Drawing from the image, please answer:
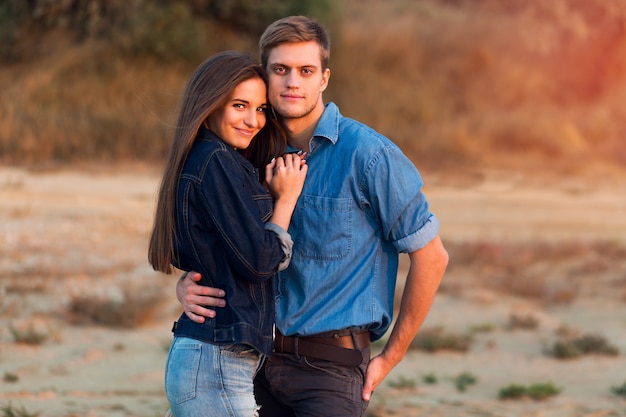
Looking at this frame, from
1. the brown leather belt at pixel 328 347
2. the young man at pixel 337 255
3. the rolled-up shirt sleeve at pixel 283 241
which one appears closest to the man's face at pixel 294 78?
the young man at pixel 337 255

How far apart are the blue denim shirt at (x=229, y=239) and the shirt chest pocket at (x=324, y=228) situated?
207 millimetres

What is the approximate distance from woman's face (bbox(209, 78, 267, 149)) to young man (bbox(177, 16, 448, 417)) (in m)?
0.09

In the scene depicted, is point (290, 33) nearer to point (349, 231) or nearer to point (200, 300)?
point (349, 231)

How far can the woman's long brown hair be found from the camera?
10.2 ft

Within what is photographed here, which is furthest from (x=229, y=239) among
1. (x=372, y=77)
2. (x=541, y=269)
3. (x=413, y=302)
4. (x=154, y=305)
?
(x=372, y=77)

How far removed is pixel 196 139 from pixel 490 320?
22.0 ft

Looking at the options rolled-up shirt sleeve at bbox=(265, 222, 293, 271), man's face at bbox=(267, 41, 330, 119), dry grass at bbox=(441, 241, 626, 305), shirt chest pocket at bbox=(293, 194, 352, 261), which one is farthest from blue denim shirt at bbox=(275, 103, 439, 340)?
dry grass at bbox=(441, 241, 626, 305)

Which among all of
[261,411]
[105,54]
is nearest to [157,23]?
[105,54]

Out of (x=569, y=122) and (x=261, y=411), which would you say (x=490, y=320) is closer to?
(x=261, y=411)

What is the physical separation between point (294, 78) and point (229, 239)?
641mm

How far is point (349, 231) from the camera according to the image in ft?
10.9

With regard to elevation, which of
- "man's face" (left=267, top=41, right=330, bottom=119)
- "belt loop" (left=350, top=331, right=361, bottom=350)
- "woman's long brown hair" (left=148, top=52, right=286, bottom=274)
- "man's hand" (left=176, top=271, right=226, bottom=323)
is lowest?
"belt loop" (left=350, top=331, right=361, bottom=350)

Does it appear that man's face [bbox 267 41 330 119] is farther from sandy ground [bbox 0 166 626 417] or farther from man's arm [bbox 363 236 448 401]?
sandy ground [bbox 0 166 626 417]

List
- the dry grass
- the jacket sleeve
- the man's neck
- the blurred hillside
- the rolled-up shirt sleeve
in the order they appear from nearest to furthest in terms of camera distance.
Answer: the jacket sleeve < the rolled-up shirt sleeve < the man's neck < the dry grass < the blurred hillside
